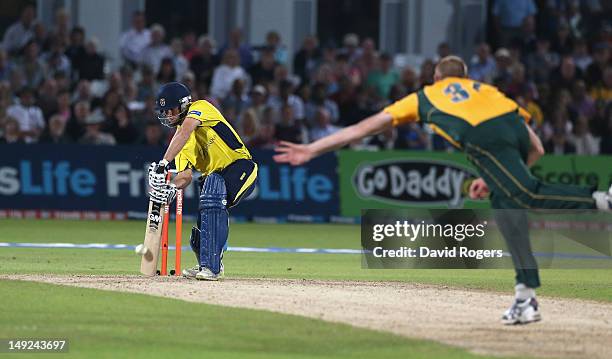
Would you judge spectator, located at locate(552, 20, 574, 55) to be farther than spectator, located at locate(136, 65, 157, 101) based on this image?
Yes

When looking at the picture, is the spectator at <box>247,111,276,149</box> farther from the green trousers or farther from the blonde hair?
the green trousers

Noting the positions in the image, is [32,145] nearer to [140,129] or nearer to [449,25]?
[140,129]

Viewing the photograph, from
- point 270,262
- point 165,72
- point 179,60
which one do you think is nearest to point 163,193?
point 270,262

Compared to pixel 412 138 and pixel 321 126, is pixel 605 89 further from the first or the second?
pixel 321 126

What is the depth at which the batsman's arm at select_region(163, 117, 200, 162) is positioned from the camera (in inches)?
537

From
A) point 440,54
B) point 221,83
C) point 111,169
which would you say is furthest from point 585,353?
point 440,54

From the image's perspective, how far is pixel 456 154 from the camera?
82.7 ft

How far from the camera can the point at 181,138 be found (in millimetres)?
13688

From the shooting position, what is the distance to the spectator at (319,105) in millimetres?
26812

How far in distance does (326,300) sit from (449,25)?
21.4m

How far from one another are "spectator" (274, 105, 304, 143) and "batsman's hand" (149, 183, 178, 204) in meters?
11.9

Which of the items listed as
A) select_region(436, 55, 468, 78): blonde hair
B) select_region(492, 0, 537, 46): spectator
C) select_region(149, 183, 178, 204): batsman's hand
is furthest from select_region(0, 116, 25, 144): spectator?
select_region(436, 55, 468, 78): blonde hair

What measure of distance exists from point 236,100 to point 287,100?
1.08 m

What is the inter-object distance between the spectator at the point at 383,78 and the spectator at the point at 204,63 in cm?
328
